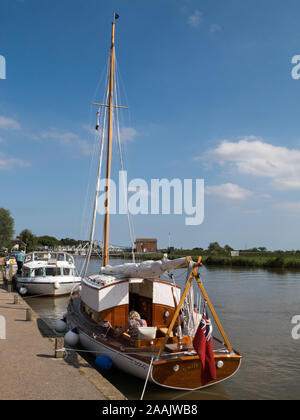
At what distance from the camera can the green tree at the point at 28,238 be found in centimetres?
9952

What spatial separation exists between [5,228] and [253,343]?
3195 inches

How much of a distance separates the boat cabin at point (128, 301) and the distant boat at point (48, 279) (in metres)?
14.0

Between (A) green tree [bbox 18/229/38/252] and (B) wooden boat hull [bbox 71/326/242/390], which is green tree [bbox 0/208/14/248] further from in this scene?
(B) wooden boat hull [bbox 71/326/242/390]

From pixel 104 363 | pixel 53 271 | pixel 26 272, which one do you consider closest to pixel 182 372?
pixel 104 363

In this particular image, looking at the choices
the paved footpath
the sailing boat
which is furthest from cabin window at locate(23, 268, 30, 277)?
the paved footpath

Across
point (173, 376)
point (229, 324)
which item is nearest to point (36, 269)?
point (229, 324)

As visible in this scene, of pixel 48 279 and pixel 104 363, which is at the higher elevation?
pixel 48 279

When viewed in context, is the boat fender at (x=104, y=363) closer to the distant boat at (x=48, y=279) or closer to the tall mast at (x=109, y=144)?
the tall mast at (x=109, y=144)

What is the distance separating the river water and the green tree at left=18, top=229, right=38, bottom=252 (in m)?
75.0

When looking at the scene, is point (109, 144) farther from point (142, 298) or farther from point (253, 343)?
point (253, 343)

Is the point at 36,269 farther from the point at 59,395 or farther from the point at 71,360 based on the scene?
the point at 59,395

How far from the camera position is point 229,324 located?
20.0 m

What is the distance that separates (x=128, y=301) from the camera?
13078mm

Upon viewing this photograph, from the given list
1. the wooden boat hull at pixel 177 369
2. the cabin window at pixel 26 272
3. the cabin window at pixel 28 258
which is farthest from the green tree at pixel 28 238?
the wooden boat hull at pixel 177 369
